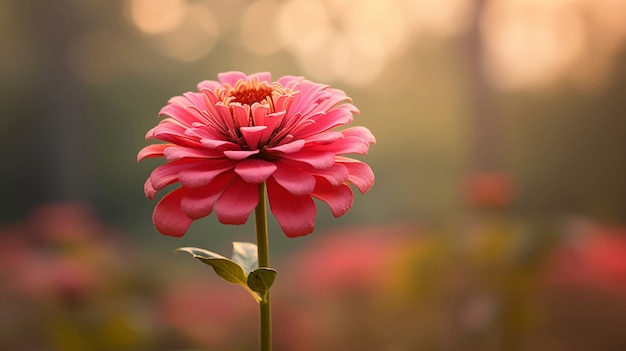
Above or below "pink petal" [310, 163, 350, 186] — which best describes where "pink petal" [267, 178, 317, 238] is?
below

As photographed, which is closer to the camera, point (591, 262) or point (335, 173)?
point (335, 173)

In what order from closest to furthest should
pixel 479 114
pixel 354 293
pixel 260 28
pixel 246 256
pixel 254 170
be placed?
pixel 254 170
pixel 246 256
pixel 354 293
pixel 479 114
pixel 260 28

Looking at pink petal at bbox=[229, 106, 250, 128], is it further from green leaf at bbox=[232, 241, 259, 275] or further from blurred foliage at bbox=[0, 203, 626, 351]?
blurred foliage at bbox=[0, 203, 626, 351]

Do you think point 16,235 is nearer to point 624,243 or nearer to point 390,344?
point 390,344

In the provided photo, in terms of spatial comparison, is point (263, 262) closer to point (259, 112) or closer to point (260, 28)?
point (259, 112)

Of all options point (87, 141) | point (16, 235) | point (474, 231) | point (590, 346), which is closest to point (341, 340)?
point (474, 231)

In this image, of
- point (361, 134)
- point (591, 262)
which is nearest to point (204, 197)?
point (361, 134)

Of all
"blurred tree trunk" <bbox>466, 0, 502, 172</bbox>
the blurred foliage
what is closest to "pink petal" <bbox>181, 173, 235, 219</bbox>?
the blurred foliage
